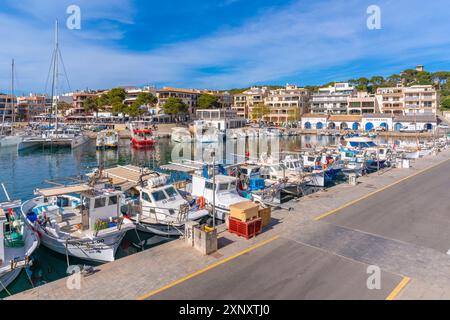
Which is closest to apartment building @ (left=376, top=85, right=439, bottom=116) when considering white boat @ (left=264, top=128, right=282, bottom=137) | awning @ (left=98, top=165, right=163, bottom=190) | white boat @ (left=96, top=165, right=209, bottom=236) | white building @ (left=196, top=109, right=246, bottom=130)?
white boat @ (left=264, top=128, right=282, bottom=137)

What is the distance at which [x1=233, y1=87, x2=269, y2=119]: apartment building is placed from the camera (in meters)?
135

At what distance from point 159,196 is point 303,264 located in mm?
9700

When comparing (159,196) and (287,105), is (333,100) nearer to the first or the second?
(287,105)

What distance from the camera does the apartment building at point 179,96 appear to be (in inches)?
4707

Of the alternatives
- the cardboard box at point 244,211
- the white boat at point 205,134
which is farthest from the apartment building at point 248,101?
the cardboard box at point 244,211

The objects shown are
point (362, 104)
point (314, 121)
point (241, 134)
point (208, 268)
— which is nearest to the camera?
point (208, 268)

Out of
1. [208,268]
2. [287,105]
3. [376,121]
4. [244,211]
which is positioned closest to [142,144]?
[244,211]

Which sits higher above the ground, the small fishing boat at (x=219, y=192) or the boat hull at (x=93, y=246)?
the small fishing boat at (x=219, y=192)

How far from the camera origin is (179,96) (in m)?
122

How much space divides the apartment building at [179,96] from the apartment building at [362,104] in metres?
58.9

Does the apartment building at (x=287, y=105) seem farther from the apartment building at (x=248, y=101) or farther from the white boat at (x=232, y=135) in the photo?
the white boat at (x=232, y=135)

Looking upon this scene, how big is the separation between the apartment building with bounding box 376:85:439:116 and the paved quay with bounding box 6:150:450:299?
99421mm
